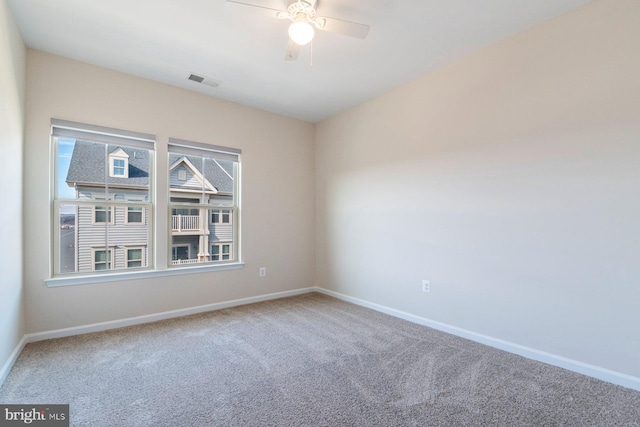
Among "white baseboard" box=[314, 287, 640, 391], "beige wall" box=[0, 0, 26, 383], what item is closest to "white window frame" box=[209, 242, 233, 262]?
"beige wall" box=[0, 0, 26, 383]

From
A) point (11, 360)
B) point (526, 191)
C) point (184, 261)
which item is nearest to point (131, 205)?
point (184, 261)

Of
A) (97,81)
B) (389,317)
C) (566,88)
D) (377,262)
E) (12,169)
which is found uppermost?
(97,81)

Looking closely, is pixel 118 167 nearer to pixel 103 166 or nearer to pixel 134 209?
pixel 103 166

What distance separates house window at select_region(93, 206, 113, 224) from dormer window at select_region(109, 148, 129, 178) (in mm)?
365

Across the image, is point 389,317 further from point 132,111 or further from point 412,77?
point 132,111

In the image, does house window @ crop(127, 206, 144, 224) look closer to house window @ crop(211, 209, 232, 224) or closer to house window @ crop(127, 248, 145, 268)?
house window @ crop(127, 248, 145, 268)

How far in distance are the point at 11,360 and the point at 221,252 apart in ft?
6.81

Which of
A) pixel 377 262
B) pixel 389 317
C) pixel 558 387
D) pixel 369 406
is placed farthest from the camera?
pixel 377 262

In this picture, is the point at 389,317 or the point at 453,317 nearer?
the point at 453,317

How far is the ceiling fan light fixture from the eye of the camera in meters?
1.97

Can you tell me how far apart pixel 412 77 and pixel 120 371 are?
3.88 m

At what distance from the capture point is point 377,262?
3.78 meters

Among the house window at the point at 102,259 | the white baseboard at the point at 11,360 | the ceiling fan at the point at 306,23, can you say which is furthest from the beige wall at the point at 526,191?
the white baseboard at the point at 11,360

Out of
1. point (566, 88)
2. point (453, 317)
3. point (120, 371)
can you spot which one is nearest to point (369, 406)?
point (453, 317)
